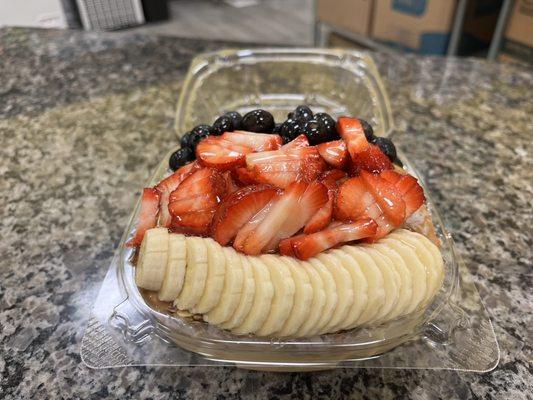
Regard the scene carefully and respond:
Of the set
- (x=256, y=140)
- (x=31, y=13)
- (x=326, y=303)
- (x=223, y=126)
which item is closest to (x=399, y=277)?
(x=326, y=303)

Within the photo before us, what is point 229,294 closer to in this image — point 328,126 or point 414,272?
point 414,272

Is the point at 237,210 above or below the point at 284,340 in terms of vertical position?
above

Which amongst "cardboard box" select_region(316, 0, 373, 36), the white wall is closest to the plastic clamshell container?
"cardboard box" select_region(316, 0, 373, 36)

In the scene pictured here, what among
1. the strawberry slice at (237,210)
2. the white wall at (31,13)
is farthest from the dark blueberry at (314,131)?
the white wall at (31,13)

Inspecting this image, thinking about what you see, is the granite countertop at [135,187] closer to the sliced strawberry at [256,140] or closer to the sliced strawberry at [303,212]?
the sliced strawberry at [303,212]

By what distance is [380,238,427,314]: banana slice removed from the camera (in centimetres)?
73

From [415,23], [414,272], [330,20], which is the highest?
[414,272]

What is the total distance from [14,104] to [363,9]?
223cm

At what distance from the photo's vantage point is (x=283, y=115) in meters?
1.40

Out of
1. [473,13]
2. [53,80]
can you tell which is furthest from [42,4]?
[473,13]

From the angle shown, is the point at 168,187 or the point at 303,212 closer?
the point at 303,212

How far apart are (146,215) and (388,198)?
48cm

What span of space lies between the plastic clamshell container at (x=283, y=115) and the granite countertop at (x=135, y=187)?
0.10 m

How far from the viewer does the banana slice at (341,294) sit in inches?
27.1
